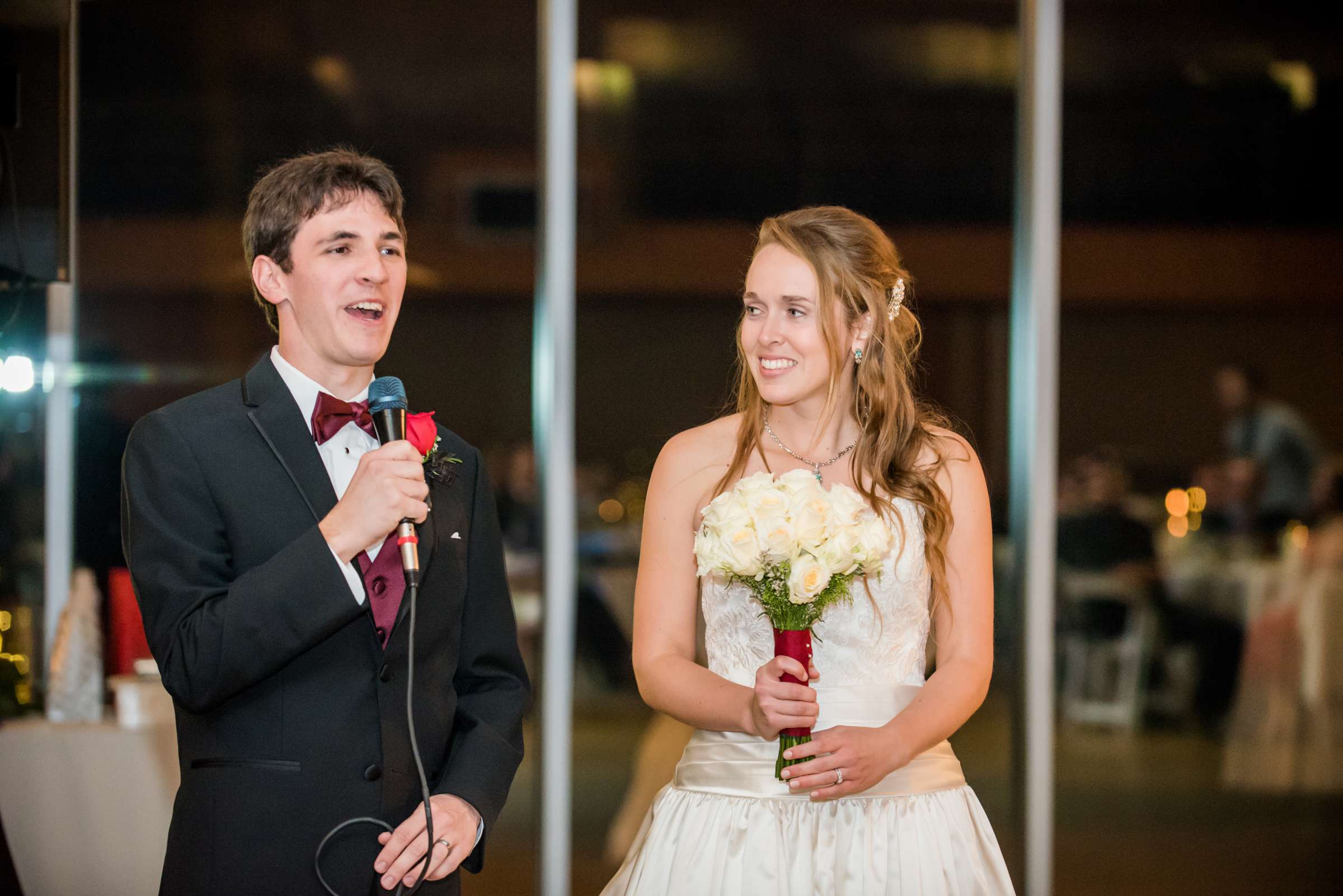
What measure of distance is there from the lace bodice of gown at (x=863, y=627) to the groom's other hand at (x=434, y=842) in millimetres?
681

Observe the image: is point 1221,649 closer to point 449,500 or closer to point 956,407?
point 956,407

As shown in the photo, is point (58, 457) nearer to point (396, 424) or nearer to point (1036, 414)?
point (396, 424)

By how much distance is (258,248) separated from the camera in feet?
6.06

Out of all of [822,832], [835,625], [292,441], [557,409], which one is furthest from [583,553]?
[292,441]

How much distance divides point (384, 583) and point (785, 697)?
65cm

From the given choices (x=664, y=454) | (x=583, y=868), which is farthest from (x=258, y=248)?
(x=583, y=868)

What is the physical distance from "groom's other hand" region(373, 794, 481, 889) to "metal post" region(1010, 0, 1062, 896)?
2.62m

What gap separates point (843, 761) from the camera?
→ 200cm

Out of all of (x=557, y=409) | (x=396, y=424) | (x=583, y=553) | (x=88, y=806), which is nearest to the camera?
(x=396, y=424)

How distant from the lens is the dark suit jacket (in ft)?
5.28

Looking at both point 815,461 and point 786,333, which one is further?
point 815,461

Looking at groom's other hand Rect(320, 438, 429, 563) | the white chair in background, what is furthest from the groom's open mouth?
the white chair in background

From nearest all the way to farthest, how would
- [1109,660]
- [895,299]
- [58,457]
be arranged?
1. [895,299]
2. [58,457]
3. [1109,660]

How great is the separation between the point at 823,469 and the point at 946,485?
241 millimetres
